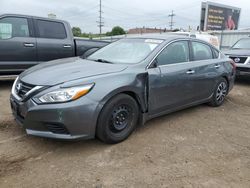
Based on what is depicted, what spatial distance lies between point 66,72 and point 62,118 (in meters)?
0.68

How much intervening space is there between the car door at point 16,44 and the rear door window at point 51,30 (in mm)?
271

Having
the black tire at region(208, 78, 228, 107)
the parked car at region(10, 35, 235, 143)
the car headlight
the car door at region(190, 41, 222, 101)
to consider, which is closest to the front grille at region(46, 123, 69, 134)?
the parked car at region(10, 35, 235, 143)

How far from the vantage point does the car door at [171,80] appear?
3.64 meters

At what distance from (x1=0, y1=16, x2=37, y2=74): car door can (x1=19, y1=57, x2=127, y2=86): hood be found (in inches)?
106

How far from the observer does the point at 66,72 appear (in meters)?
3.19

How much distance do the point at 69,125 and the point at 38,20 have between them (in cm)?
433

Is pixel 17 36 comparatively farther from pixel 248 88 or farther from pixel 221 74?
pixel 248 88

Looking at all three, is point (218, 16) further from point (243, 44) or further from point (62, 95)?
point (62, 95)

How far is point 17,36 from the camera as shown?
228 inches

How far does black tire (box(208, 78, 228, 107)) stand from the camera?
5.06 metres

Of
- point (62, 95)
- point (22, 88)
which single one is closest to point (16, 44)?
point (22, 88)

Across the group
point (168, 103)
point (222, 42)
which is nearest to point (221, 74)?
point (168, 103)

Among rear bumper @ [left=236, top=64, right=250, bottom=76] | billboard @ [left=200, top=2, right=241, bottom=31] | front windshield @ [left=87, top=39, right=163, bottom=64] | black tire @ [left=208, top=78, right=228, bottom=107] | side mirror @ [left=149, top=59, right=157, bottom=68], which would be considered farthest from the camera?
billboard @ [left=200, top=2, right=241, bottom=31]

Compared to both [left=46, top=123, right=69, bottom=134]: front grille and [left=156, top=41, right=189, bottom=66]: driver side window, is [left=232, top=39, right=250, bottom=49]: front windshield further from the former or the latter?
[left=46, top=123, right=69, bottom=134]: front grille
